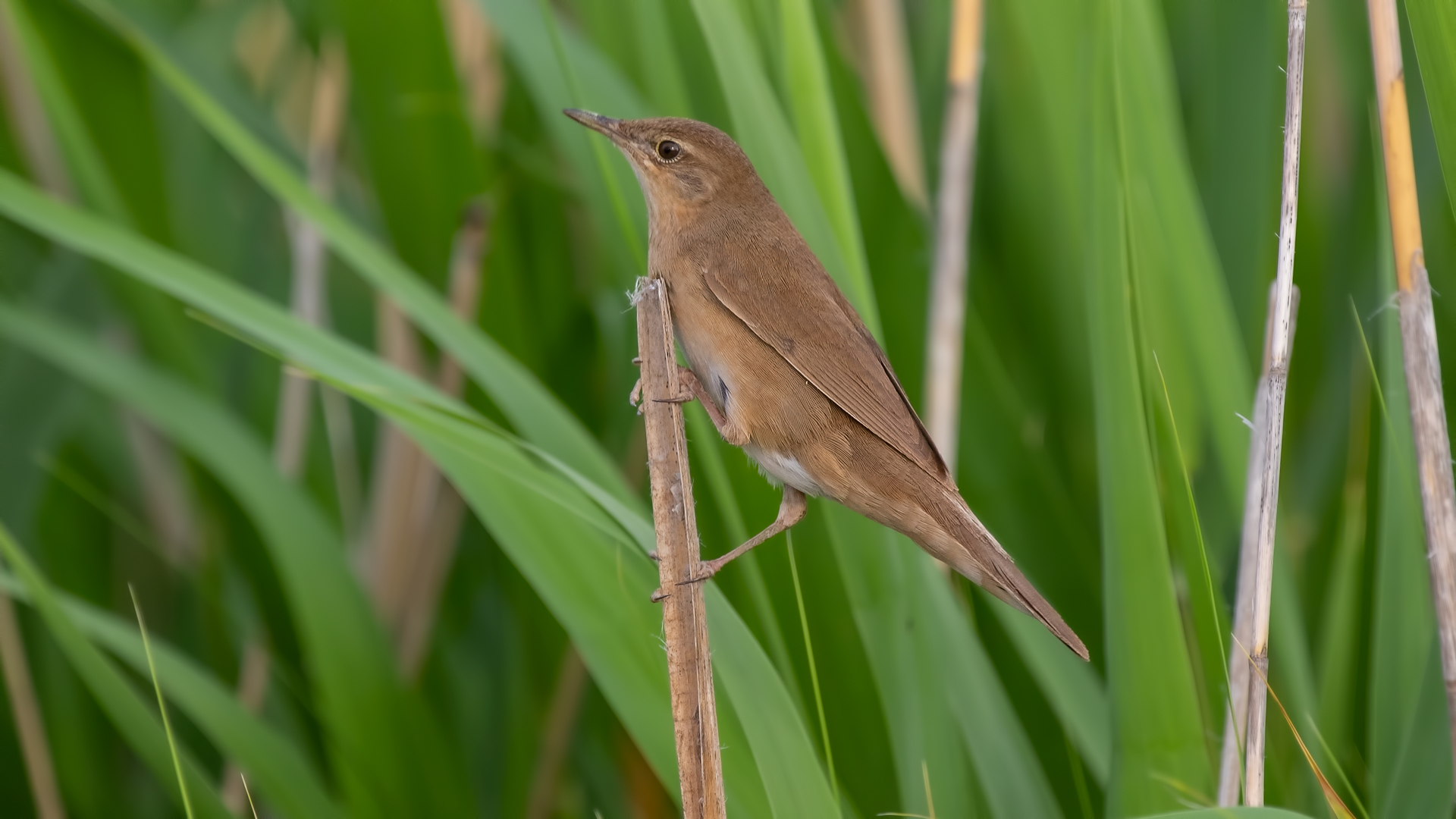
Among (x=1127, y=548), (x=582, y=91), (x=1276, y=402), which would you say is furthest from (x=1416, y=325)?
(x=582, y=91)

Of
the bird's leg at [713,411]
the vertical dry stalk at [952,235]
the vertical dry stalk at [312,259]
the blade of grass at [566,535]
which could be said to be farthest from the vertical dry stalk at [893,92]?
the blade of grass at [566,535]

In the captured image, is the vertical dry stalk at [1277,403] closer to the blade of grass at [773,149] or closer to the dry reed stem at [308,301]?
the blade of grass at [773,149]

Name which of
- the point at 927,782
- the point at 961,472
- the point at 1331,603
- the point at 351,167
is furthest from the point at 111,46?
the point at 1331,603

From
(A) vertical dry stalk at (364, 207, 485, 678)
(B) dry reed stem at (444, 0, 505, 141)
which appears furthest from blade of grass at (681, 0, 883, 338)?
(B) dry reed stem at (444, 0, 505, 141)

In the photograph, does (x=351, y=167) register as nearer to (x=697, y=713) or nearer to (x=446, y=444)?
(x=446, y=444)

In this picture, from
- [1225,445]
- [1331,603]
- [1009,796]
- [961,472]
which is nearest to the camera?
[1009,796]

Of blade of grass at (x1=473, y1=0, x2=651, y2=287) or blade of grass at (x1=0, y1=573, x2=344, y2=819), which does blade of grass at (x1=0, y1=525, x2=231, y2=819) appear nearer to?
blade of grass at (x1=0, y1=573, x2=344, y2=819)

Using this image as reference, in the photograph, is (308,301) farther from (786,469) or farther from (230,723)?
(786,469)
